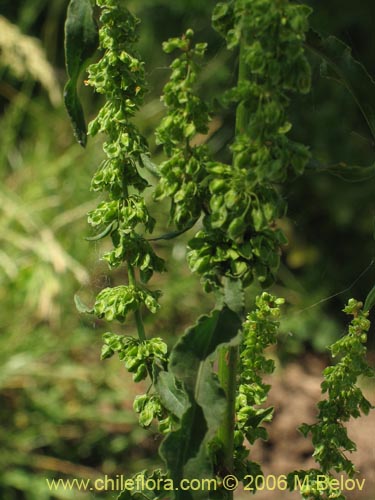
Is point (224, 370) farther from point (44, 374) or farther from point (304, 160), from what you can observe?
point (44, 374)

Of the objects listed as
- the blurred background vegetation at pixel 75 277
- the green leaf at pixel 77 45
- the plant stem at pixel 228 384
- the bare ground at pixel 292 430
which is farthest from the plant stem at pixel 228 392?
the bare ground at pixel 292 430

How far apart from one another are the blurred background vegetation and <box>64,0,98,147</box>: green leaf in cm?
107

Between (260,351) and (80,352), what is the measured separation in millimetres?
1870

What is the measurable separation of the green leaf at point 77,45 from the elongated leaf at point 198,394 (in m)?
0.23

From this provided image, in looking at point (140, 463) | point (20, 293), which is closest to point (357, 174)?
point (140, 463)

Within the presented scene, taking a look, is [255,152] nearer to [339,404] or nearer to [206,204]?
[206,204]

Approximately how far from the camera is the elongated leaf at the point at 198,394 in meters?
0.62

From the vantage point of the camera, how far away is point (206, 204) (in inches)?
25.0

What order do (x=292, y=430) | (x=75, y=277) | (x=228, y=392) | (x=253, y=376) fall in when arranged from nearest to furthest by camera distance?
(x=228, y=392) < (x=253, y=376) < (x=75, y=277) < (x=292, y=430)

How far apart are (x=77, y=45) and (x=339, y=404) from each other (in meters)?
0.42

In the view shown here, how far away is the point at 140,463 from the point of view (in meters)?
2.28

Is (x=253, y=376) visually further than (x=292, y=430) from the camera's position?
No

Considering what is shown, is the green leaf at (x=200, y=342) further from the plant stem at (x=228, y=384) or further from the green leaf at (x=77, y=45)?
the green leaf at (x=77, y=45)

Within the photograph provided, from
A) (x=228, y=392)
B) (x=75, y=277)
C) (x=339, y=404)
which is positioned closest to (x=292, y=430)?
(x=75, y=277)
